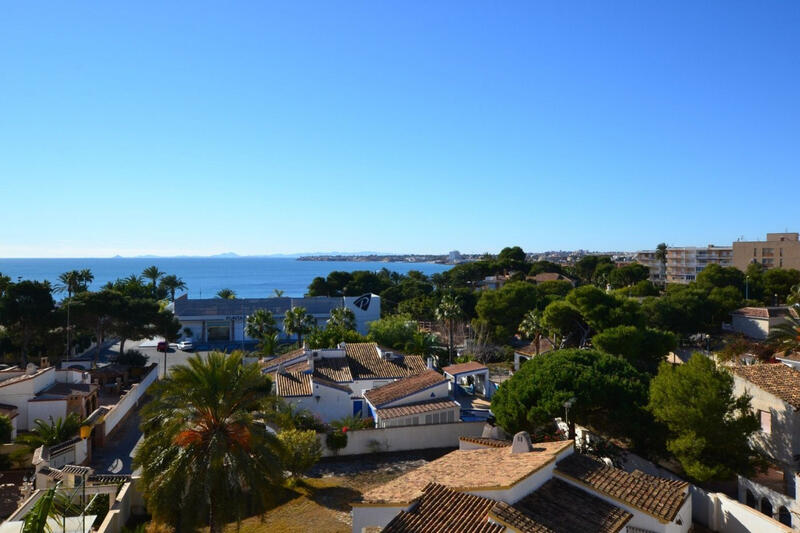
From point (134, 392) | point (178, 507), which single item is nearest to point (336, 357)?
point (134, 392)

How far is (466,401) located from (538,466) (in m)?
19.3

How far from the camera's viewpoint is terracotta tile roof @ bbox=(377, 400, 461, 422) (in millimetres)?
26188

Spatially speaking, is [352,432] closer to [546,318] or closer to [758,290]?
[546,318]

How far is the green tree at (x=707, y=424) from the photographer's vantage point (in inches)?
746

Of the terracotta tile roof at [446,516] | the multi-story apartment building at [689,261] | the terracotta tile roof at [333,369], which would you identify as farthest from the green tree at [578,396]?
the multi-story apartment building at [689,261]

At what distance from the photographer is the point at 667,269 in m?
125

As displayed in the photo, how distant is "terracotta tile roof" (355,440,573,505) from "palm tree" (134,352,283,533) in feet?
10.6

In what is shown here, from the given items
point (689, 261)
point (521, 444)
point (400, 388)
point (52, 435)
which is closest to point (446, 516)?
point (521, 444)

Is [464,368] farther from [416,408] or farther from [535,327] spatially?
[535,327]

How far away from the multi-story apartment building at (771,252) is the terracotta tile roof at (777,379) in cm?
8806

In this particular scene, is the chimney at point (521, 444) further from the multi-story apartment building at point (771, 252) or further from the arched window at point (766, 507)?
the multi-story apartment building at point (771, 252)

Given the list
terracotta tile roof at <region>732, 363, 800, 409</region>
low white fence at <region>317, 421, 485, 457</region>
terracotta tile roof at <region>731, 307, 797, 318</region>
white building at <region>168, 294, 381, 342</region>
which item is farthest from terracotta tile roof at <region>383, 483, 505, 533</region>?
terracotta tile roof at <region>731, 307, 797, 318</region>

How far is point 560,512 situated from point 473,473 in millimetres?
2894

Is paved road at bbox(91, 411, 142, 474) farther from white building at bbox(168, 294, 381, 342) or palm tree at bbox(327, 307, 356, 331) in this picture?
white building at bbox(168, 294, 381, 342)
